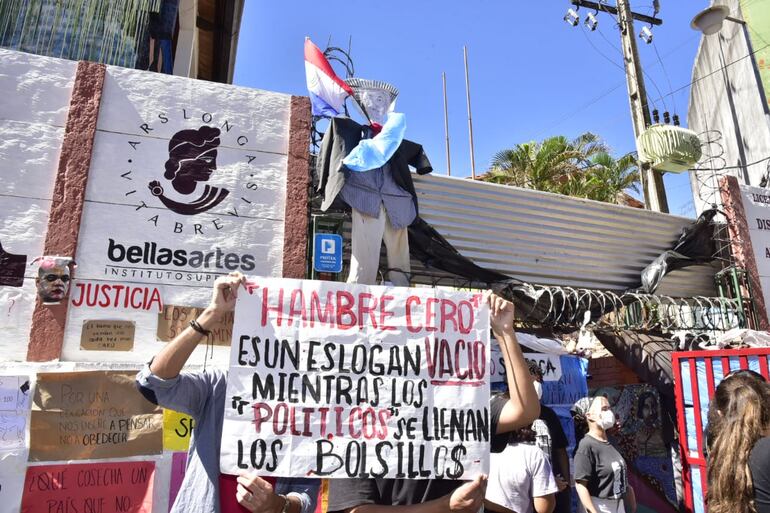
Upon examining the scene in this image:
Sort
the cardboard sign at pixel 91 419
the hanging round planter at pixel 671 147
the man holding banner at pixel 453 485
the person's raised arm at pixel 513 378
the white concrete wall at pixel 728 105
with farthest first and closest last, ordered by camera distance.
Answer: the white concrete wall at pixel 728 105, the hanging round planter at pixel 671 147, the cardboard sign at pixel 91 419, the person's raised arm at pixel 513 378, the man holding banner at pixel 453 485

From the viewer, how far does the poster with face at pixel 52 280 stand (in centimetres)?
489

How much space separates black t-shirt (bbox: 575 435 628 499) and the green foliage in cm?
1388

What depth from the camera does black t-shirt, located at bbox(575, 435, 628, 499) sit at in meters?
5.21

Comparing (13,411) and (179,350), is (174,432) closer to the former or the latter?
(13,411)

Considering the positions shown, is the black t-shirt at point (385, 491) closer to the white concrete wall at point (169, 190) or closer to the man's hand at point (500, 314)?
the man's hand at point (500, 314)

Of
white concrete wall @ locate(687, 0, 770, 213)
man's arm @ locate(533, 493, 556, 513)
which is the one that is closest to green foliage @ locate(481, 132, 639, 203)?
white concrete wall @ locate(687, 0, 770, 213)

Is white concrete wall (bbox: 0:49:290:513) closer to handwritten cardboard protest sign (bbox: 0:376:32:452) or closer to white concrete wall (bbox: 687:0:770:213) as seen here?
handwritten cardboard protest sign (bbox: 0:376:32:452)

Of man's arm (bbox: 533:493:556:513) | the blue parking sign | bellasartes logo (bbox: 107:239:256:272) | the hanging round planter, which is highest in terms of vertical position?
the hanging round planter

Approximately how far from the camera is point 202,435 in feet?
8.96

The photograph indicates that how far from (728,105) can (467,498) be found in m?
13.5

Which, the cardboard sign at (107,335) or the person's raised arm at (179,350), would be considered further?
the cardboard sign at (107,335)

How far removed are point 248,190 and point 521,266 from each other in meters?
3.85

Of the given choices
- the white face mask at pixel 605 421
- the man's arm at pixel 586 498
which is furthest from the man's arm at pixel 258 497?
the white face mask at pixel 605 421

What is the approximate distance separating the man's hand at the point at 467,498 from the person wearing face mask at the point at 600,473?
2.92 metres
